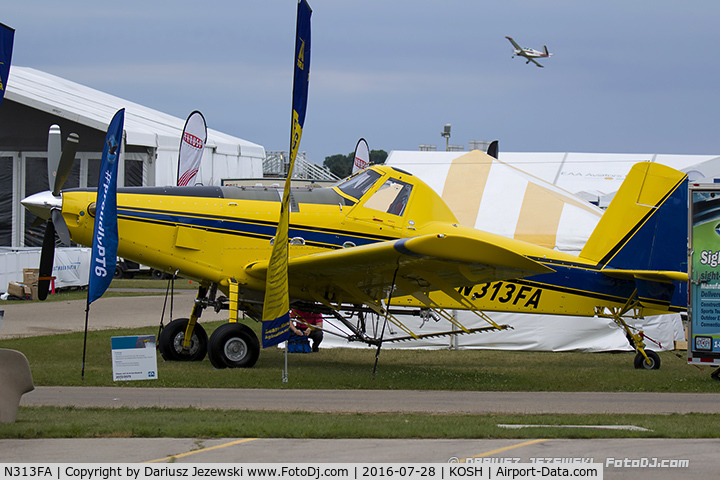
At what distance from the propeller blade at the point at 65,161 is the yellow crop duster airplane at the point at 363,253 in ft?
0.63

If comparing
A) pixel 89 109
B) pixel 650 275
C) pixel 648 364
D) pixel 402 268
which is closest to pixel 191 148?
pixel 402 268

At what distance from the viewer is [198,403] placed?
29.3 feet

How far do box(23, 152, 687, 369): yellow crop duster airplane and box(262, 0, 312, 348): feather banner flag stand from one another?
99cm

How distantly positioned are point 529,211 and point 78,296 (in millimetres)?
16030

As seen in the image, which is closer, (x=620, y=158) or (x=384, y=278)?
(x=384, y=278)

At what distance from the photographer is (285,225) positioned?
32.0 ft

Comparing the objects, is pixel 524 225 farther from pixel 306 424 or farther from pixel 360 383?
pixel 306 424

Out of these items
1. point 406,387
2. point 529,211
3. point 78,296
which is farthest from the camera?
point 78,296

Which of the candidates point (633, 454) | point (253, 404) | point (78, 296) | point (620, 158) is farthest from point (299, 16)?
point (620, 158)

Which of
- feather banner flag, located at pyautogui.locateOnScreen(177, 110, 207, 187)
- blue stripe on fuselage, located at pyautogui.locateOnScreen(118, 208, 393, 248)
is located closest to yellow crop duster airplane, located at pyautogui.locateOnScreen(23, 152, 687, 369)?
blue stripe on fuselage, located at pyautogui.locateOnScreen(118, 208, 393, 248)

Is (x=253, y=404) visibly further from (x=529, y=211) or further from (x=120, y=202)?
(x=529, y=211)

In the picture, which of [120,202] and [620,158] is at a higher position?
[620,158]

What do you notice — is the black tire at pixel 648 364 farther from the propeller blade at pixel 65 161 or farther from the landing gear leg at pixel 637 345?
the propeller blade at pixel 65 161

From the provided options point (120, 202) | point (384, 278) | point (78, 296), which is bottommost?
point (78, 296)
